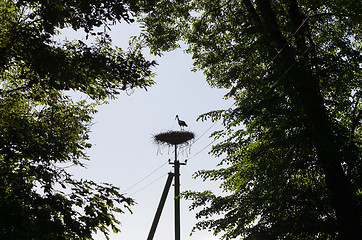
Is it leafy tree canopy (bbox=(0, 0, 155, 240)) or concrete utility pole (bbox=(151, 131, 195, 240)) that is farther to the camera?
concrete utility pole (bbox=(151, 131, 195, 240))

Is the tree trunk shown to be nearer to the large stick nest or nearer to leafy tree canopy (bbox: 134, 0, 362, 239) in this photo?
leafy tree canopy (bbox: 134, 0, 362, 239)

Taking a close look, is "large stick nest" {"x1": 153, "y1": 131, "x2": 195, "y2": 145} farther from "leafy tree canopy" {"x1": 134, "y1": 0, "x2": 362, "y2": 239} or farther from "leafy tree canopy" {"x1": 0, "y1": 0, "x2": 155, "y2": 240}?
"leafy tree canopy" {"x1": 0, "y1": 0, "x2": 155, "y2": 240}

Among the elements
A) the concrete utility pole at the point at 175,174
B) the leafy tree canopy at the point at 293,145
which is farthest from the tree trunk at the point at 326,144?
the concrete utility pole at the point at 175,174

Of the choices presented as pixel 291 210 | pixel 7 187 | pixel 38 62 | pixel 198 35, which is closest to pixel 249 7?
pixel 198 35

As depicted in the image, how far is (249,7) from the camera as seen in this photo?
8.44 meters

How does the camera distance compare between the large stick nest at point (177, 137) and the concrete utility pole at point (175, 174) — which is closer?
the concrete utility pole at point (175, 174)

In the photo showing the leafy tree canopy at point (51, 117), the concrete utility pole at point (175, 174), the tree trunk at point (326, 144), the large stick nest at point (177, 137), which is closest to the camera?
the leafy tree canopy at point (51, 117)

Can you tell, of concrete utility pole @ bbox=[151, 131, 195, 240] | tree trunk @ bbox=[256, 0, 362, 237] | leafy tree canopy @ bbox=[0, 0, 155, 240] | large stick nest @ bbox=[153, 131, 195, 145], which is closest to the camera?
leafy tree canopy @ bbox=[0, 0, 155, 240]

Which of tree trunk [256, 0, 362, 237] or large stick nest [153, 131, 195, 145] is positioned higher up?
large stick nest [153, 131, 195, 145]

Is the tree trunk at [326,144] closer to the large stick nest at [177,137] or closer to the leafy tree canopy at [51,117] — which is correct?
the leafy tree canopy at [51,117]

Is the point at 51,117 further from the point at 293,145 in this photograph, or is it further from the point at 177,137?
the point at 177,137

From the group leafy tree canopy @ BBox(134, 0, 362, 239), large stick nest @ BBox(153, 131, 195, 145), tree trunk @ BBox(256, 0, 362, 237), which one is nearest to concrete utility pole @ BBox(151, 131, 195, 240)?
large stick nest @ BBox(153, 131, 195, 145)

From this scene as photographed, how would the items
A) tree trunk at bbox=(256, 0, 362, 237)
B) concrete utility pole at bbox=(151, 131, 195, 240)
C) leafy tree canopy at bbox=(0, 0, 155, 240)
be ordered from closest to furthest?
leafy tree canopy at bbox=(0, 0, 155, 240) < tree trunk at bbox=(256, 0, 362, 237) < concrete utility pole at bbox=(151, 131, 195, 240)

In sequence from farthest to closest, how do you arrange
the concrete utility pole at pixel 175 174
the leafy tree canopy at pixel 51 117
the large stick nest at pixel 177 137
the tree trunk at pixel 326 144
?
the large stick nest at pixel 177 137 → the concrete utility pole at pixel 175 174 → the tree trunk at pixel 326 144 → the leafy tree canopy at pixel 51 117
